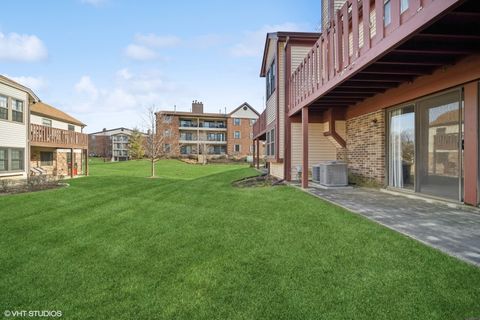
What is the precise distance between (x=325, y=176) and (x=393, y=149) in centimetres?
228

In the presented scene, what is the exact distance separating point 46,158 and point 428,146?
22.5 meters

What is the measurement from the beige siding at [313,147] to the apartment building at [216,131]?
1290 inches

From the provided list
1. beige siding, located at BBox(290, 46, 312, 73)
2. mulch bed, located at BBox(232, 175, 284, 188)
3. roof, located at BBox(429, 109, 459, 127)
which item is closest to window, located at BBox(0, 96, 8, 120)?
mulch bed, located at BBox(232, 175, 284, 188)

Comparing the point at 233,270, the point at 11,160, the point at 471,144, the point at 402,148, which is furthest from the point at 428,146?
the point at 11,160

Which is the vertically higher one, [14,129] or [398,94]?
[398,94]

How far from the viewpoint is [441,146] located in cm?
643

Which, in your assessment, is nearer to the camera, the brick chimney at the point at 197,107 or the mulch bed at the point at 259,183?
the mulch bed at the point at 259,183

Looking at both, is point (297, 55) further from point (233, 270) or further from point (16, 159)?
point (16, 159)

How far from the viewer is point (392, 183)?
328 inches

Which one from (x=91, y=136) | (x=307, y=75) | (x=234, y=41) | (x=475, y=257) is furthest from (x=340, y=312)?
(x=91, y=136)

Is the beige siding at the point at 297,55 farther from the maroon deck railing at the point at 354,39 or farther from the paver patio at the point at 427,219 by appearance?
the paver patio at the point at 427,219

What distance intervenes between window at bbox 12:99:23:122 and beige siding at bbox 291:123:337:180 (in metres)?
14.5

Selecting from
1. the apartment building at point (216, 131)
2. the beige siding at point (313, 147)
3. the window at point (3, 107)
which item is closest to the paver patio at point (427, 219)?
the beige siding at point (313, 147)

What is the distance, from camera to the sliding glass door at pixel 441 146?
19.6ft
